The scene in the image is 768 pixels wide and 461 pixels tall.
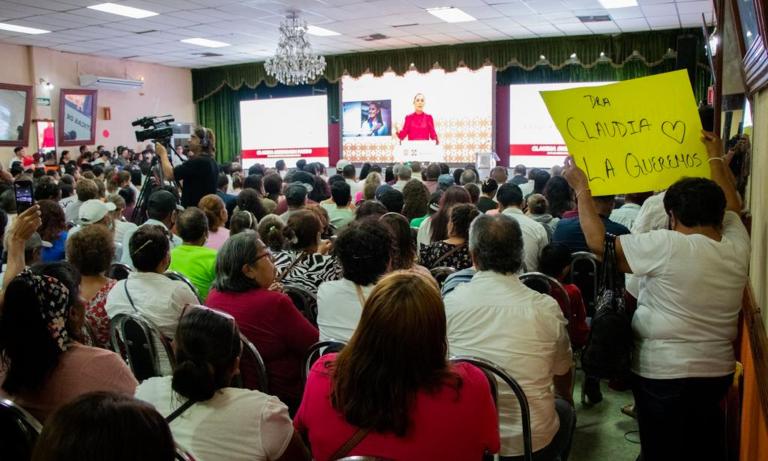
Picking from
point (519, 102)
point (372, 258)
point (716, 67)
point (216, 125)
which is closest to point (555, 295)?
point (372, 258)

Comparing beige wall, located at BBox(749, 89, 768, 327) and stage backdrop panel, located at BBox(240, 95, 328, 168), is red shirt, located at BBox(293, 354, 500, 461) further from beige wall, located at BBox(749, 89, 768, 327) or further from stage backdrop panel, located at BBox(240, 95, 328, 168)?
stage backdrop panel, located at BBox(240, 95, 328, 168)

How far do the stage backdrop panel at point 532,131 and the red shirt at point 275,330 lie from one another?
937cm

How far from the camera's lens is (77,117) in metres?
11.3

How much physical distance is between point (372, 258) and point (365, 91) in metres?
10.3

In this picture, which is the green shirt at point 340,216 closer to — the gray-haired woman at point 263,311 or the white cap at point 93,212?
the white cap at point 93,212

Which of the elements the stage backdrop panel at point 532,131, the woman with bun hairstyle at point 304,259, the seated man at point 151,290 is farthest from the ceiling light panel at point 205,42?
the seated man at point 151,290

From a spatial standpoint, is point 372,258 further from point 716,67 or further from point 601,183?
point 716,67

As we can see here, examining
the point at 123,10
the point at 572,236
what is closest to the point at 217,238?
the point at 572,236

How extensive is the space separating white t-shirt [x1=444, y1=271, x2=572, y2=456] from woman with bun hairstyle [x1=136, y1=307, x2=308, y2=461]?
0.60m

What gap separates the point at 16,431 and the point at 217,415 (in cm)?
44

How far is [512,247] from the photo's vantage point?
1.99 metres

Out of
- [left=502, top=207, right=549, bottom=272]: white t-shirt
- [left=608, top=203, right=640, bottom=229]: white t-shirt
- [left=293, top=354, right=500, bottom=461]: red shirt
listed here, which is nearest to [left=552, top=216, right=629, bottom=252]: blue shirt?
[left=502, top=207, right=549, bottom=272]: white t-shirt

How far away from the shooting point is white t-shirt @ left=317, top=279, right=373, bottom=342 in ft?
7.06

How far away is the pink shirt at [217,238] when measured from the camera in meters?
3.84
